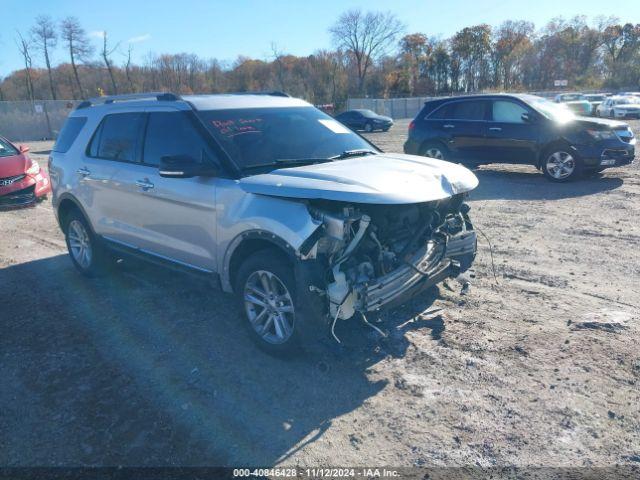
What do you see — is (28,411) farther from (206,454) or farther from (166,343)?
(206,454)

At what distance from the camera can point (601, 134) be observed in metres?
10.4

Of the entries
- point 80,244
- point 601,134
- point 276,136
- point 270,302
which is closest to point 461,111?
point 601,134

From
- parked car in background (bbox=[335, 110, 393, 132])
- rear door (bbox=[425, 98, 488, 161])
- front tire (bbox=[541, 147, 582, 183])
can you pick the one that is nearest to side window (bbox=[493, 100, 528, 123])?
rear door (bbox=[425, 98, 488, 161])

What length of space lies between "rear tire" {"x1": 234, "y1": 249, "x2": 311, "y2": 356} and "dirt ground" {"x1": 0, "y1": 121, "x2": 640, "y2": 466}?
19 cm

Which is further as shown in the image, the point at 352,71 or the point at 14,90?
the point at 352,71

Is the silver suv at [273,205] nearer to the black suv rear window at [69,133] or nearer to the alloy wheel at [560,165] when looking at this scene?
the black suv rear window at [69,133]

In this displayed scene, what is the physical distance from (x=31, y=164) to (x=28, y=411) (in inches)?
358

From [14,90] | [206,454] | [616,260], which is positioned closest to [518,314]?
[616,260]

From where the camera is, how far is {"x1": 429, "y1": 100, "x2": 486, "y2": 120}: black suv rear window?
1171 cm

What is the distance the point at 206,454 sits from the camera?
313cm

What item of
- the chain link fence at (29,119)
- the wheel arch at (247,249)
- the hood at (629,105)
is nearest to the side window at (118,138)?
the wheel arch at (247,249)

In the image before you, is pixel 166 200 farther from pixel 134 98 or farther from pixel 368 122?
pixel 368 122

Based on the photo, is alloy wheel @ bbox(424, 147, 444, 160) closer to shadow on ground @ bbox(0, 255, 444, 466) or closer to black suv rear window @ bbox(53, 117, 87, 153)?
shadow on ground @ bbox(0, 255, 444, 466)

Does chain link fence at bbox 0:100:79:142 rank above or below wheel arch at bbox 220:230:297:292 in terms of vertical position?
above
